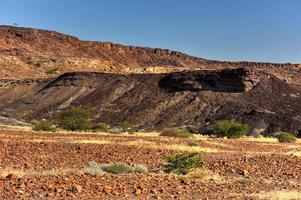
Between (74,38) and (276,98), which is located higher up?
(74,38)

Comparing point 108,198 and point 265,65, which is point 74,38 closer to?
point 265,65

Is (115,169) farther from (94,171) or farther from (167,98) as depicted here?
(167,98)

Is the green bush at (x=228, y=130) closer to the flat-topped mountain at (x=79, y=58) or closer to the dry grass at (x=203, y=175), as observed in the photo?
the dry grass at (x=203, y=175)

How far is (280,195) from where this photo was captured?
40.7 ft

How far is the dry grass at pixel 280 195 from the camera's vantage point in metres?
12.0

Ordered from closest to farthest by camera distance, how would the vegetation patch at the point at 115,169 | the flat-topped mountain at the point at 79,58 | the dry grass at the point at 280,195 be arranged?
the dry grass at the point at 280,195, the vegetation patch at the point at 115,169, the flat-topped mountain at the point at 79,58

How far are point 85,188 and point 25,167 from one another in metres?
4.54

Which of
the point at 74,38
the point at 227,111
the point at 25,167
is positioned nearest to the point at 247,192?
the point at 25,167

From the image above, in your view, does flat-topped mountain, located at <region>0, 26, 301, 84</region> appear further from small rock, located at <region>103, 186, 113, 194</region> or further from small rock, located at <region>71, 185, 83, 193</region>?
small rock, located at <region>71, 185, 83, 193</region>

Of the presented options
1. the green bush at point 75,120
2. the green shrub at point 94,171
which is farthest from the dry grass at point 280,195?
the green bush at point 75,120

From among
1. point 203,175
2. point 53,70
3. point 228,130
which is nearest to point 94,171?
point 203,175

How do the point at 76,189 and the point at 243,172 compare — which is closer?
the point at 76,189

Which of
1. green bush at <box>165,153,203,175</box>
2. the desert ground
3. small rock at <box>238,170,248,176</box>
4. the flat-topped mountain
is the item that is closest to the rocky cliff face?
the flat-topped mountain

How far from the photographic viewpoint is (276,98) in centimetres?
7806
